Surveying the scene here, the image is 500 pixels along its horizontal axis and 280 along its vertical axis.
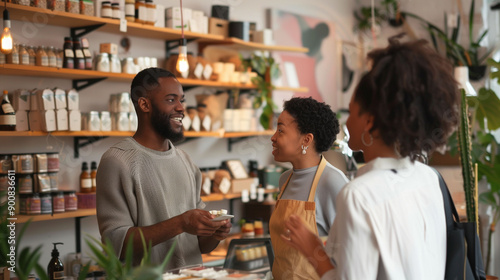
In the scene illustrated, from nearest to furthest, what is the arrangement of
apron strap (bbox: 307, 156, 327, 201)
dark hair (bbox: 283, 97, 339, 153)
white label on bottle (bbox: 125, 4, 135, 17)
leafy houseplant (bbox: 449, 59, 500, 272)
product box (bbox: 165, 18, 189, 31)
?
apron strap (bbox: 307, 156, 327, 201) → dark hair (bbox: 283, 97, 339, 153) → white label on bottle (bbox: 125, 4, 135, 17) → product box (bbox: 165, 18, 189, 31) → leafy houseplant (bbox: 449, 59, 500, 272)

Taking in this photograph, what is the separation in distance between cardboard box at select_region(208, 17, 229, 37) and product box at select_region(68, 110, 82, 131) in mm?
1401

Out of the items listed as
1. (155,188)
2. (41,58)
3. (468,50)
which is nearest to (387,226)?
(155,188)

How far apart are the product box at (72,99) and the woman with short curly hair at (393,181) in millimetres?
2505

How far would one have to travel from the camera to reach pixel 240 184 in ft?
15.3

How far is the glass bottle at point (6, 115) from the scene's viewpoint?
335cm

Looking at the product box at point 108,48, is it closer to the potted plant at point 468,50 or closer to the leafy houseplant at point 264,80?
the leafy houseplant at point 264,80

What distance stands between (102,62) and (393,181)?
2.78 meters

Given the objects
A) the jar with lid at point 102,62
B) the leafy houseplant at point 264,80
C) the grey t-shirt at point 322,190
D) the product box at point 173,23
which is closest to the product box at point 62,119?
the jar with lid at point 102,62

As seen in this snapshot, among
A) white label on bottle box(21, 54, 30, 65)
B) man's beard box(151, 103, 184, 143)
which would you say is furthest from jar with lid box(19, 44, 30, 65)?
man's beard box(151, 103, 184, 143)

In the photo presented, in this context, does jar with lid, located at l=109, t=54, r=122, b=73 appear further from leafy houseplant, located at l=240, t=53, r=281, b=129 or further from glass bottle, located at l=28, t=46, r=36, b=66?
leafy houseplant, located at l=240, t=53, r=281, b=129

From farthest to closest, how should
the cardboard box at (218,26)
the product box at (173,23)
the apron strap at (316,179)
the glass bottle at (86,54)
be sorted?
the cardboard box at (218,26), the product box at (173,23), the glass bottle at (86,54), the apron strap at (316,179)

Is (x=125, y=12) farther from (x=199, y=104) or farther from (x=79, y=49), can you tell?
(x=199, y=104)

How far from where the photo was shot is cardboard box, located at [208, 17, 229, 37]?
14.9 feet

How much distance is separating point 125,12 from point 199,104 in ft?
3.07
